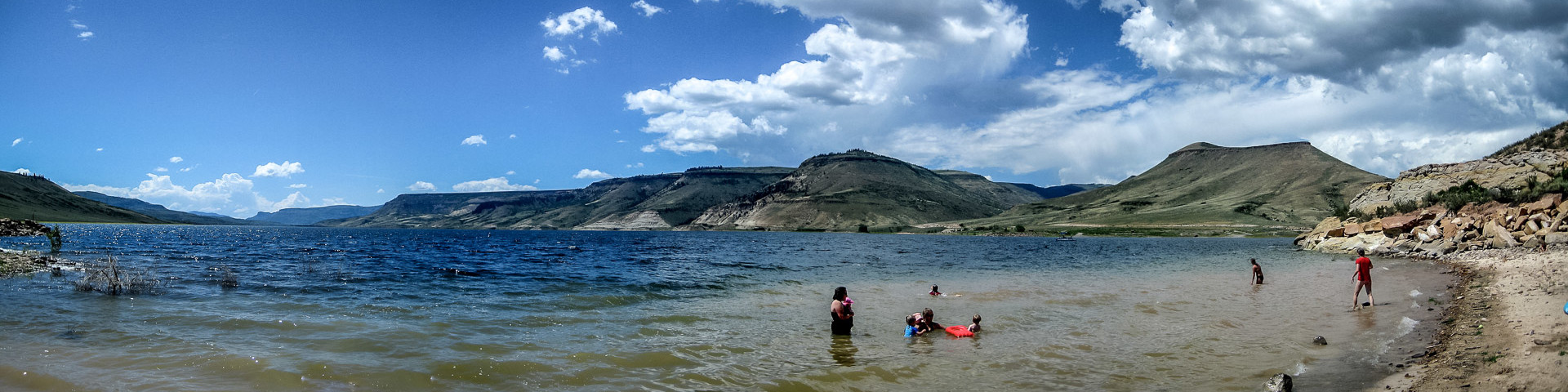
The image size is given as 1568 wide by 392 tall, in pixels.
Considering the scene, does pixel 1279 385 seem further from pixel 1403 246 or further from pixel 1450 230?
pixel 1403 246

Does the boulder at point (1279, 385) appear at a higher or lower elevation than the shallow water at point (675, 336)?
higher

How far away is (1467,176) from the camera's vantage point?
203 ft

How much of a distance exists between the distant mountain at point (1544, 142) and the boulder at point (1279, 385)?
80.1m

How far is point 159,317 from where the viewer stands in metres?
17.5

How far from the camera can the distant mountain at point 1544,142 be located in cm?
6412

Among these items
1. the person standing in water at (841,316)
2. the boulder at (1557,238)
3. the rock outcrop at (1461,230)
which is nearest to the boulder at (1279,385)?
the person standing in water at (841,316)

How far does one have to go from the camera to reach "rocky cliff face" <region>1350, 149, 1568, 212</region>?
51906 millimetres

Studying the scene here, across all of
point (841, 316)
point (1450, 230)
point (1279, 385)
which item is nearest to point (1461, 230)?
point (1450, 230)

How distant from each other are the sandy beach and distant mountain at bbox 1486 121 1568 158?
6251cm

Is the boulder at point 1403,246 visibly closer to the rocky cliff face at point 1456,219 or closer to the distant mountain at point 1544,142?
the rocky cliff face at point 1456,219

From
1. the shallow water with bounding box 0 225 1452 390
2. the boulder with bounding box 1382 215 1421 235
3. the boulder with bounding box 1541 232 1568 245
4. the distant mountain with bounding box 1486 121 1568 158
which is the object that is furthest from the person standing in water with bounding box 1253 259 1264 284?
the distant mountain with bounding box 1486 121 1568 158

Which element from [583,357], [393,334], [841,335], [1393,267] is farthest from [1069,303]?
[1393,267]

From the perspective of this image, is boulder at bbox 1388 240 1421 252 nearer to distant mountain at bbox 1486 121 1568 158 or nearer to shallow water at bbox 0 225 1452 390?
shallow water at bbox 0 225 1452 390

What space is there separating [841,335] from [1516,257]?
32.0 meters
